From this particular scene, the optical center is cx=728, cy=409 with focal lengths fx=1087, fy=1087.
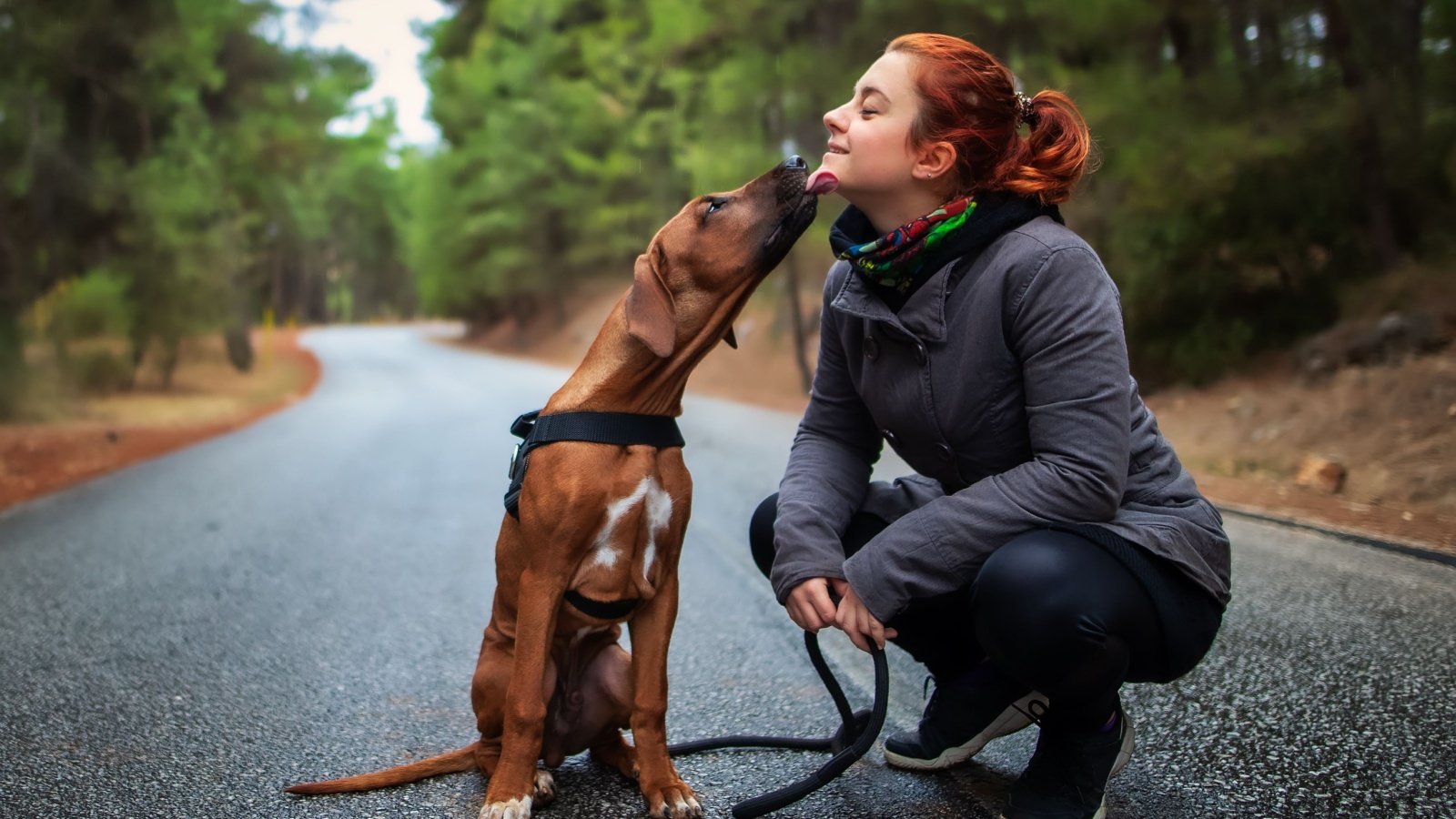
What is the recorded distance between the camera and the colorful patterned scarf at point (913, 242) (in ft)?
8.31

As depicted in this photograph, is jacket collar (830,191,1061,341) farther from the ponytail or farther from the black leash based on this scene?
the black leash

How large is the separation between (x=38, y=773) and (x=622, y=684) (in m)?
1.70

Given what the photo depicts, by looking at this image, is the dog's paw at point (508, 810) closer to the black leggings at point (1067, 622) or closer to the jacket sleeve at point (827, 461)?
the jacket sleeve at point (827, 461)

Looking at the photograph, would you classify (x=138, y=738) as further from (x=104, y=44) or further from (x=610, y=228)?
(x=610, y=228)

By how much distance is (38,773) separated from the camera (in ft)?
9.97

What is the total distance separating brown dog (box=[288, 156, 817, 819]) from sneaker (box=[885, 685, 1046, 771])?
0.66 m

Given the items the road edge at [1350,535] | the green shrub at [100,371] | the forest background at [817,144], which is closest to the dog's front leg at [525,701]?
the forest background at [817,144]

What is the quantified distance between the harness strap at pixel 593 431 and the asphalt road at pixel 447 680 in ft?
2.91

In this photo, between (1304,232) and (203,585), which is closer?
(203,585)

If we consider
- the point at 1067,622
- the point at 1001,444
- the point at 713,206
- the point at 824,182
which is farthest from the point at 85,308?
the point at 1067,622

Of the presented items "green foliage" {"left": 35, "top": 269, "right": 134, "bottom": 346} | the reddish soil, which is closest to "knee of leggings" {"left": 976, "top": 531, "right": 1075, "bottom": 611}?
the reddish soil

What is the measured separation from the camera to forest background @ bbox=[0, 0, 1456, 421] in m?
11.2

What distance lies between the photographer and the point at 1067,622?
2.24 m

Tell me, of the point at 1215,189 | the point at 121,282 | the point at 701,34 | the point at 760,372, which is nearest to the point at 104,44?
the point at 121,282
